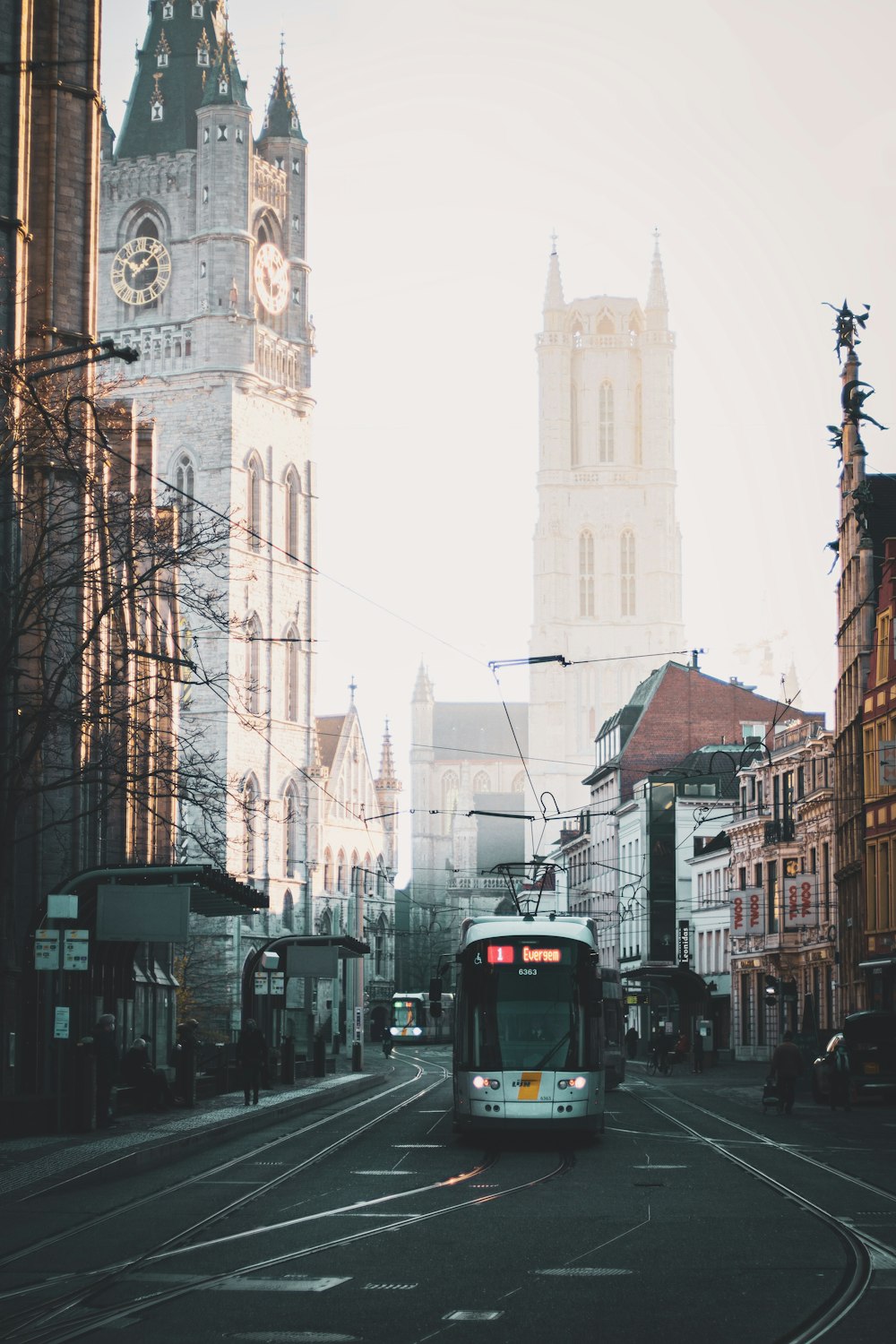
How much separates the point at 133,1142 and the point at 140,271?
302 ft

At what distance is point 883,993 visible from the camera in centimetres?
4831

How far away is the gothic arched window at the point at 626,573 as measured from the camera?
159 meters

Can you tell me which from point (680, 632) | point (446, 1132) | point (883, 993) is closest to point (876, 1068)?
point (883, 993)

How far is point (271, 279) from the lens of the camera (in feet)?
369

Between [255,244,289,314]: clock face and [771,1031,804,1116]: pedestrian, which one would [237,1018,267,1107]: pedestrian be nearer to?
[771,1031,804,1116]: pedestrian

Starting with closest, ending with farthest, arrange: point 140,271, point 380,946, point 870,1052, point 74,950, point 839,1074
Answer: point 74,950
point 839,1074
point 870,1052
point 140,271
point 380,946

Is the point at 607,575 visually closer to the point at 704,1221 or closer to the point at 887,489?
the point at 887,489

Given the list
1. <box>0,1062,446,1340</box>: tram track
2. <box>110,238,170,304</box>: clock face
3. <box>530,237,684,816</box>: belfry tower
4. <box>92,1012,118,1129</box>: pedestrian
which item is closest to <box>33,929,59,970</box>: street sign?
<box>92,1012,118,1129</box>: pedestrian

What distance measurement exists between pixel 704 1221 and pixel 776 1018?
52540mm

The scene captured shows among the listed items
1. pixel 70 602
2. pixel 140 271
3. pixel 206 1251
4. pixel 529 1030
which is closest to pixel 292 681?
pixel 140 271

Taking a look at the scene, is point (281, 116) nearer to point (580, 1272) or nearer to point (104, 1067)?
point (104, 1067)

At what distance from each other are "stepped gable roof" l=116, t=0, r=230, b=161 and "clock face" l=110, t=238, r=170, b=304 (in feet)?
17.1

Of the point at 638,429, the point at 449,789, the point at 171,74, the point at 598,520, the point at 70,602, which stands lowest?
the point at 70,602

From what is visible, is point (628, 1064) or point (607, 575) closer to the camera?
point (628, 1064)
